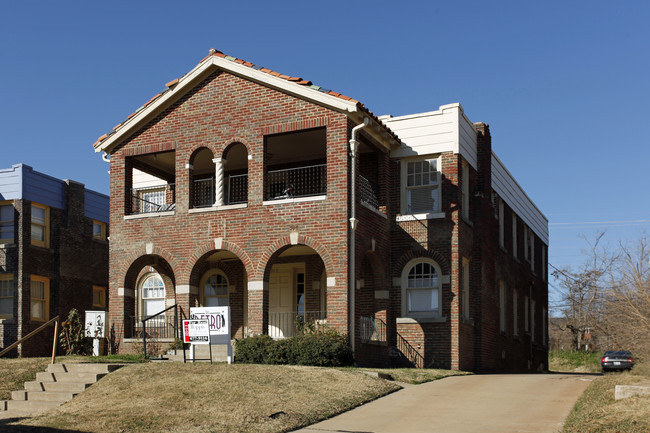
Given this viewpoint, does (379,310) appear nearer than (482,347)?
Yes

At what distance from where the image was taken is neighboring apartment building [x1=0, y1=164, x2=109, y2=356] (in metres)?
30.1

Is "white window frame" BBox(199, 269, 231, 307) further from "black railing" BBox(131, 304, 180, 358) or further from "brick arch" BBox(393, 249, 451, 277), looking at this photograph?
"brick arch" BBox(393, 249, 451, 277)

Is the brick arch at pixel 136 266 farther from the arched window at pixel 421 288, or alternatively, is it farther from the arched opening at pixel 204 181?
the arched window at pixel 421 288

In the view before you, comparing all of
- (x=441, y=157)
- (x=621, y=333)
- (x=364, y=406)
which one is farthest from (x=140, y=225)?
(x=621, y=333)

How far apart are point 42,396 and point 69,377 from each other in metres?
0.90

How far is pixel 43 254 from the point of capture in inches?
1232

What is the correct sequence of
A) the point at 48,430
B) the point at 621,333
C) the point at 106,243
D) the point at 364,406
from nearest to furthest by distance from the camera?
the point at 48,430 < the point at 364,406 < the point at 621,333 < the point at 106,243

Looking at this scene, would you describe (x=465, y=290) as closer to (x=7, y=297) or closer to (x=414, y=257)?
(x=414, y=257)

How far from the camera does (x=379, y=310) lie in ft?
75.9

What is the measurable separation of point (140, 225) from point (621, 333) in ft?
46.3

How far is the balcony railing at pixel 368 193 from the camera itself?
73.6ft

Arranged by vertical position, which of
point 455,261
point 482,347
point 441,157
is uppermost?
point 441,157

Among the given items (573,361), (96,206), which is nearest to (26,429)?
(96,206)

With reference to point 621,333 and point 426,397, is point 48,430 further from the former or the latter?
point 621,333
